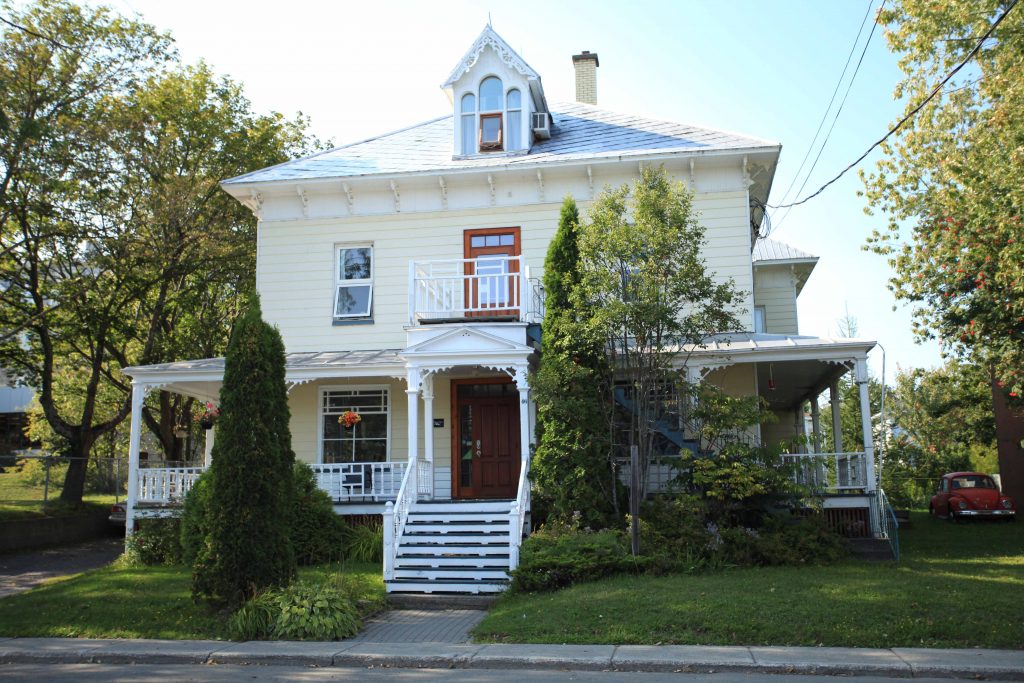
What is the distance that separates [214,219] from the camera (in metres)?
23.6

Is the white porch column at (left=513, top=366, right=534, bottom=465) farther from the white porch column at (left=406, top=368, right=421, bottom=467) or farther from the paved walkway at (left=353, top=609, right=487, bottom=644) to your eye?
the paved walkway at (left=353, top=609, right=487, bottom=644)

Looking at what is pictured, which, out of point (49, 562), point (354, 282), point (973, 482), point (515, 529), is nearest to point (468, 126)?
point (354, 282)

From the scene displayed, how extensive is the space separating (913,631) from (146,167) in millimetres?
19822

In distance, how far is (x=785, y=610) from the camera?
392 inches

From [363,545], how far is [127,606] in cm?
440

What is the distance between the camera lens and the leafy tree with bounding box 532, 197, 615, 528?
544 inches

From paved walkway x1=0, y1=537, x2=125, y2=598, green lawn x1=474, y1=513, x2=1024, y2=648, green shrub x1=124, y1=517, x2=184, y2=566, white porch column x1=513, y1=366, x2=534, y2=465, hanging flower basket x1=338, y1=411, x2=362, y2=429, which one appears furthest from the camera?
hanging flower basket x1=338, y1=411, x2=362, y2=429

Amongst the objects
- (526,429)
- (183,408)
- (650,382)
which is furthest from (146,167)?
(650,382)

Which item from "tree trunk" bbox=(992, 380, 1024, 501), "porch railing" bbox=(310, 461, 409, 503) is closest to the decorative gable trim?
"porch railing" bbox=(310, 461, 409, 503)

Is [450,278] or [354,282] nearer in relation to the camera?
[450,278]

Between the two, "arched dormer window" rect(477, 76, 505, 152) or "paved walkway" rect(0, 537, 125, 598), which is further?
"arched dormer window" rect(477, 76, 505, 152)

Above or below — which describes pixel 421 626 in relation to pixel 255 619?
below

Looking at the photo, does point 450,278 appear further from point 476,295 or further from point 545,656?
point 545,656

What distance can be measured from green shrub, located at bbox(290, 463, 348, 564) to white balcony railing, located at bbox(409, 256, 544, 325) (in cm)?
354
